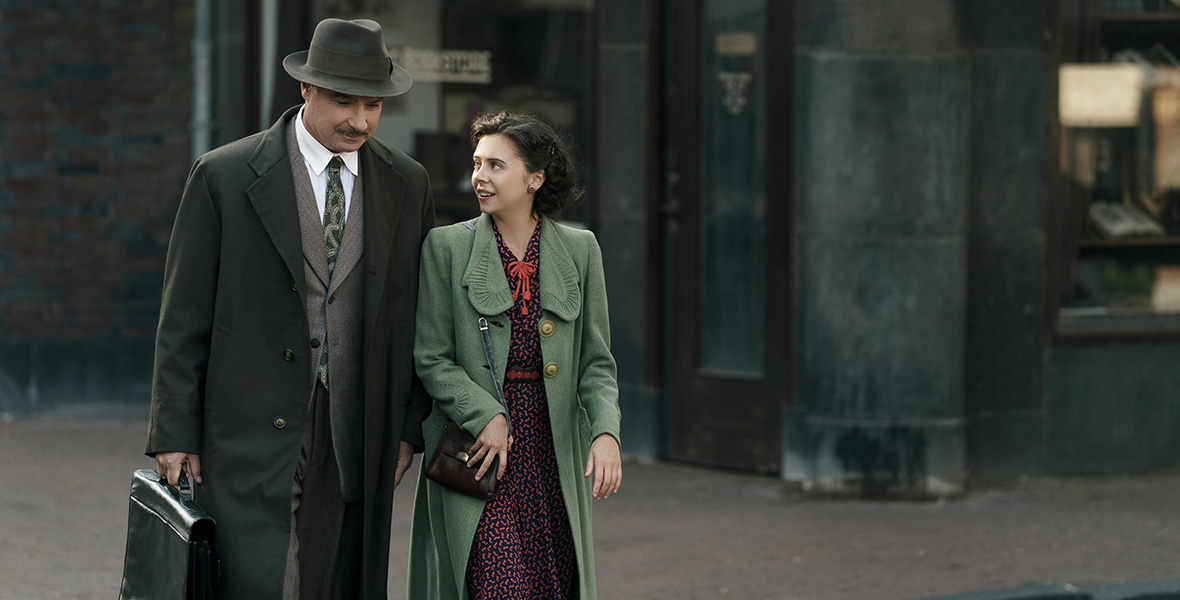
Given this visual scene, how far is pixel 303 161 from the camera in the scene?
4.35 metres

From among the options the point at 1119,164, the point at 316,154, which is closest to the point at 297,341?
the point at 316,154

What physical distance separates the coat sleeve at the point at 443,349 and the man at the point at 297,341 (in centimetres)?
7

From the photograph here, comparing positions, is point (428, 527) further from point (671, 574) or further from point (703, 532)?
point (703, 532)

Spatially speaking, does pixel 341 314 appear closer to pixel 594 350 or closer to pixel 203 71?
pixel 594 350

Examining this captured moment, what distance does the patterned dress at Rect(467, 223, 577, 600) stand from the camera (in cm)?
427

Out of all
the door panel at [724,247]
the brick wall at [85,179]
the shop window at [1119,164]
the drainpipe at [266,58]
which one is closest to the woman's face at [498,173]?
the door panel at [724,247]

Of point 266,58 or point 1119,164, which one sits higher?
point 266,58

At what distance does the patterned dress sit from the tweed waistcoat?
382 mm

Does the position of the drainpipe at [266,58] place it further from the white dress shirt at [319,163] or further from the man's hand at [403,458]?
the man's hand at [403,458]

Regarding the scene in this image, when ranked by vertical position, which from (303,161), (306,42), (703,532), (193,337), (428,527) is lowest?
(703,532)

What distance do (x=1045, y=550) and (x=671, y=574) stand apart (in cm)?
167

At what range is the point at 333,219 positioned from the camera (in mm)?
4340

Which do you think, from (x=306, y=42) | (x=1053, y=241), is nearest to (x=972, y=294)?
(x=1053, y=241)

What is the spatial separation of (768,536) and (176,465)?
3.64m
